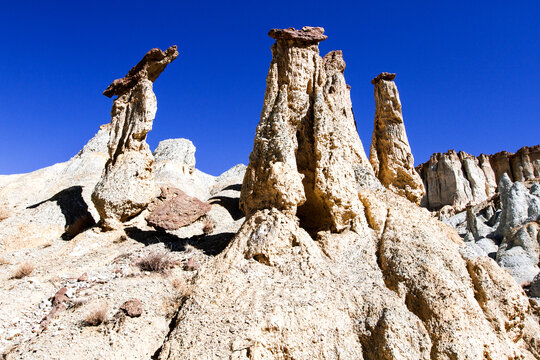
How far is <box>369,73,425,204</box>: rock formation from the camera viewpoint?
562 inches

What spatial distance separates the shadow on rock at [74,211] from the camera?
44.3 feet

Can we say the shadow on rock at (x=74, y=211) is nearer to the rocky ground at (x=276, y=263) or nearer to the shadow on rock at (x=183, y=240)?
the rocky ground at (x=276, y=263)

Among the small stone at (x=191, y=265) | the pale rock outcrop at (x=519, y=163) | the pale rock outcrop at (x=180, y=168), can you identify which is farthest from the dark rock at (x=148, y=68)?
the pale rock outcrop at (x=519, y=163)

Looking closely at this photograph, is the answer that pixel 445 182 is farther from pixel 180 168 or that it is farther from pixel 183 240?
pixel 183 240

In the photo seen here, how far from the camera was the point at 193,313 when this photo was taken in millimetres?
6652

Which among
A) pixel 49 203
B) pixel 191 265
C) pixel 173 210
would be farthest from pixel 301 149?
pixel 49 203

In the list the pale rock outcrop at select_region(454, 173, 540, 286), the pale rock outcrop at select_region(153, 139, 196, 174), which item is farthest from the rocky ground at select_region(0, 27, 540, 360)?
the pale rock outcrop at select_region(153, 139, 196, 174)

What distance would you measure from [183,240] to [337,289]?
18.9ft

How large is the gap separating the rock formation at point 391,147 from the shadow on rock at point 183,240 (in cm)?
668

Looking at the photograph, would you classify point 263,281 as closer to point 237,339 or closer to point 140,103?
point 237,339

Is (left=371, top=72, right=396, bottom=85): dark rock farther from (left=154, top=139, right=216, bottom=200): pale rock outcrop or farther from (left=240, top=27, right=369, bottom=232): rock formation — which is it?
(left=154, top=139, right=216, bottom=200): pale rock outcrop

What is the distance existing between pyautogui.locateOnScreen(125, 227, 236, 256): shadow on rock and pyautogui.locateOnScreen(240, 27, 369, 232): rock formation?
153 centimetres

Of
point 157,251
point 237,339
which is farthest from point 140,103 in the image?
point 237,339

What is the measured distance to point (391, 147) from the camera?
14.8 meters
